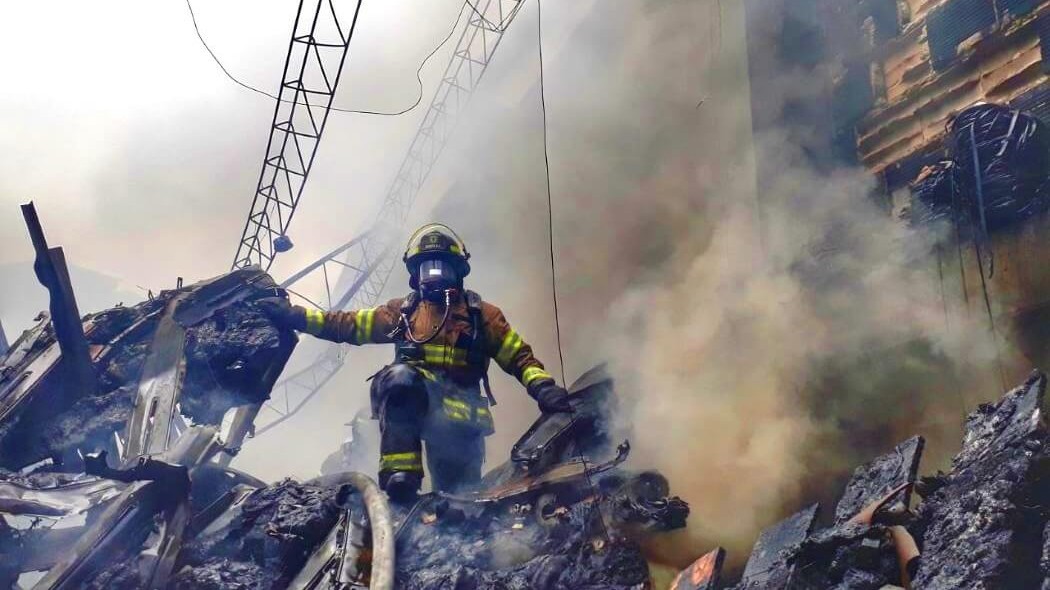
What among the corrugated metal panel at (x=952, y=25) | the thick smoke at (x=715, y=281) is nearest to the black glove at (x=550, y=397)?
the thick smoke at (x=715, y=281)

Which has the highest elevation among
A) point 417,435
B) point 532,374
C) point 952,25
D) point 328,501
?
point 952,25

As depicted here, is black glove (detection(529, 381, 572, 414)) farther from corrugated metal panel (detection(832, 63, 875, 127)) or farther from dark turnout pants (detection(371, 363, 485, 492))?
corrugated metal panel (detection(832, 63, 875, 127))

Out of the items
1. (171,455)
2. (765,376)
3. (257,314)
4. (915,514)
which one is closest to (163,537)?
(171,455)

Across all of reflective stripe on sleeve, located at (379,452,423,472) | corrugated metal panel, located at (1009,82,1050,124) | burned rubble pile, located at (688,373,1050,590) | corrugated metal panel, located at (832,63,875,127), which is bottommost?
burned rubble pile, located at (688,373,1050,590)

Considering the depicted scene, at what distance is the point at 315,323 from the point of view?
663 centimetres

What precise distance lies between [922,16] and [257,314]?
6125mm

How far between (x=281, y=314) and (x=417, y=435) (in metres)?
1.80

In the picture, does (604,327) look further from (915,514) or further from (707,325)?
(915,514)

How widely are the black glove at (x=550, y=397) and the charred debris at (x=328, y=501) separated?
0.90ft

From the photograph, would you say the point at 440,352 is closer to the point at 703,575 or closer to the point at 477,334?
the point at 477,334

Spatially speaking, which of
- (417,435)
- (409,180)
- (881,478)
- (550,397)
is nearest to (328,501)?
(417,435)

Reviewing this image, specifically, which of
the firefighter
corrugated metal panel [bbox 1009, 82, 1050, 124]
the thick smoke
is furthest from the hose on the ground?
corrugated metal panel [bbox 1009, 82, 1050, 124]

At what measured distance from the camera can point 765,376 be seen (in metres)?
8.30

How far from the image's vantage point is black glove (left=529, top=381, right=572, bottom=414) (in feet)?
19.5
